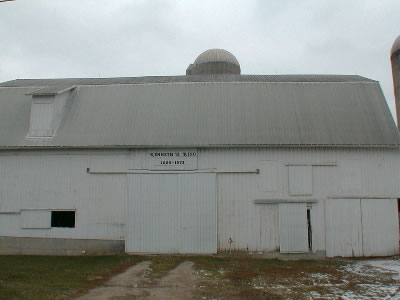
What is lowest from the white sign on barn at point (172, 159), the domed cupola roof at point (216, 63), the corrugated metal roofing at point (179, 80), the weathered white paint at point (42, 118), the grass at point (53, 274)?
the grass at point (53, 274)

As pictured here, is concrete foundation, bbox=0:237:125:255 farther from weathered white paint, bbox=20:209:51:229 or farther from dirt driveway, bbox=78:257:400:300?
dirt driveway, bbox=78:257:400:300

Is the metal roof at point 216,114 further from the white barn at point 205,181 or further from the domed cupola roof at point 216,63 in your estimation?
the domed cupola roof at point 216,63

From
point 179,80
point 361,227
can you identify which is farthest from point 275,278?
point 179,80

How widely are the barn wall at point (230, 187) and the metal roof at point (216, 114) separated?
2.02 ft

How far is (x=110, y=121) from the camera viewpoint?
64.0 ft

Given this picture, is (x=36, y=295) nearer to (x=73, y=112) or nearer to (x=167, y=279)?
(x=167, y=279)

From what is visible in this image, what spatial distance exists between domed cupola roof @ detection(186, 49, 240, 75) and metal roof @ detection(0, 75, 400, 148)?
6443mm

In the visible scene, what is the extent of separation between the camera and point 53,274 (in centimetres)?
1287

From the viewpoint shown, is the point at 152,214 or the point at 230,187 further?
the point at 230,187

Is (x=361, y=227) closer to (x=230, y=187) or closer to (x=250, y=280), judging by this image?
(x=230, y=187)

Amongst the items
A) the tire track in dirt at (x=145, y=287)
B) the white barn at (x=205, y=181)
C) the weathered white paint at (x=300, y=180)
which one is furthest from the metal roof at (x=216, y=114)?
the tire track in dirt at (x=145, y=287)

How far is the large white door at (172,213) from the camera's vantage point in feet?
57.6

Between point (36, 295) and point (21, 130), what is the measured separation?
11745mm

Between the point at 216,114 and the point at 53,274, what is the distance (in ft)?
34.7
